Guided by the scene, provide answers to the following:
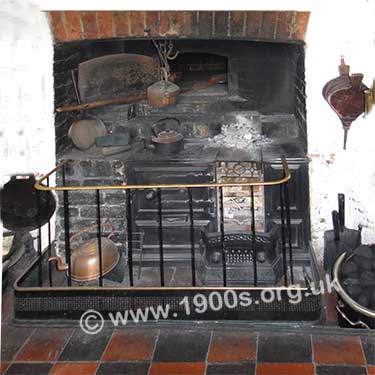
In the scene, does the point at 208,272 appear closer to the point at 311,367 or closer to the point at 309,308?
the point at 309,308

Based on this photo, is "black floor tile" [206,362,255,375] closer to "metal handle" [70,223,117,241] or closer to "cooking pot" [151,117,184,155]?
"metal handle" [70,223,117,241]

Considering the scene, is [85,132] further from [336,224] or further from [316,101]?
[336,224]

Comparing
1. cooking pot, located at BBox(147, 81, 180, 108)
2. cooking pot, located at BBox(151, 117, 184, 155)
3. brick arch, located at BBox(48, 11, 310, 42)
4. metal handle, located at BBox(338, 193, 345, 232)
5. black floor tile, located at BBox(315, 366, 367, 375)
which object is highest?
brick arch, located at BBox(48, 11, 310, 42)

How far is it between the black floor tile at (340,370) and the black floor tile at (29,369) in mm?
1133

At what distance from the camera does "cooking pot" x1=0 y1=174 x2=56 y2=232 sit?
3.35 metres

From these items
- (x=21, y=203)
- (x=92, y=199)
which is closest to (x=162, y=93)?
(x=92, y=199)

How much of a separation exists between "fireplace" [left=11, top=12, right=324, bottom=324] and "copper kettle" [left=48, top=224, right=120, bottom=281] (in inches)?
2.5

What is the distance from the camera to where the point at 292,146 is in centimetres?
346

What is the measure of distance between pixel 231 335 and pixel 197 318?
0.67 feet

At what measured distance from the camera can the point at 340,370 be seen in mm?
2400

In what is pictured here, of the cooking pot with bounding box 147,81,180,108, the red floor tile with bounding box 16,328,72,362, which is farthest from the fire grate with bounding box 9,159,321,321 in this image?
the cooking pot with bounding box 147,81,180,108

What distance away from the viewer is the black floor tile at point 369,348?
247 centimetres

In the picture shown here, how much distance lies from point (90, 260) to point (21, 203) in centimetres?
61

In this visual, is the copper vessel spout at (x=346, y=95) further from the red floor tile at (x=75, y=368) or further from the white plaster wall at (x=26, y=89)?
the red floor tile at (x=75, y=368)
